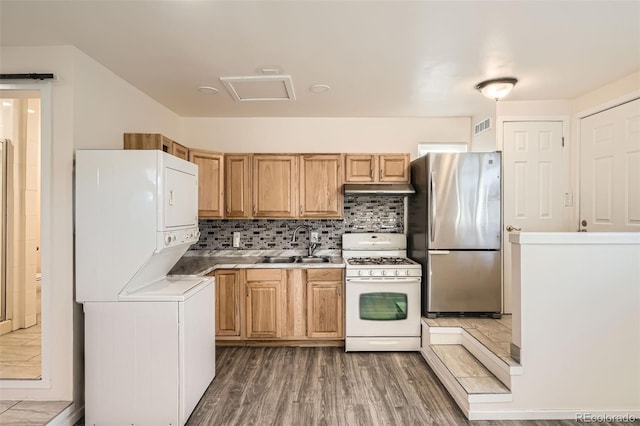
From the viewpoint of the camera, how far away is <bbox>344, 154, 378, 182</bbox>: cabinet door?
12.2ft

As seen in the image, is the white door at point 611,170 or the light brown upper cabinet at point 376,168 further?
the light brown upper cabinet at point 376,168

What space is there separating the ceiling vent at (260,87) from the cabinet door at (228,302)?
71.4 inches

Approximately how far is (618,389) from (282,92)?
3505 millimetres

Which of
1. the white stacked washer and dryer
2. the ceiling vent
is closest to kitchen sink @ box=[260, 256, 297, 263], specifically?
the white stacked washer and dryer

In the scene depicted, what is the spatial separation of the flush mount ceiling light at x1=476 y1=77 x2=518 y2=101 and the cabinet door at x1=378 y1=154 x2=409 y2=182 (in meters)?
1.06

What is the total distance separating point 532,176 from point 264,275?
10.0 ft

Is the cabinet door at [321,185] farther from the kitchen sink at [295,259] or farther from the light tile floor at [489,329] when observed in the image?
the light tile floor at [489,329]

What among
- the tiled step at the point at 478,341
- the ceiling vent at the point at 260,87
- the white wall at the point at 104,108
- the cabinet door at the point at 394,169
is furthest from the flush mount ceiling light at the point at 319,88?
the tiled step at the point at 478,341

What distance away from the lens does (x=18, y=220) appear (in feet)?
11.5

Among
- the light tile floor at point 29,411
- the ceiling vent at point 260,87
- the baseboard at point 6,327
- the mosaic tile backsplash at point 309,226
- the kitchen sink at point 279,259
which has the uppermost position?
the ceiling vent at point 260,87

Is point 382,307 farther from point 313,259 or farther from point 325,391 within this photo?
point 325,391

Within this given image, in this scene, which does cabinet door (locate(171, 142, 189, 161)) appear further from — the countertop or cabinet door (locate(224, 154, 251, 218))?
the countertop

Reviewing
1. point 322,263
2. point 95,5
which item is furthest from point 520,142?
point 95,5

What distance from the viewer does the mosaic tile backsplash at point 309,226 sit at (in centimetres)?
400
